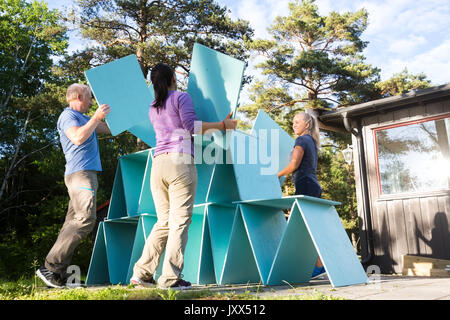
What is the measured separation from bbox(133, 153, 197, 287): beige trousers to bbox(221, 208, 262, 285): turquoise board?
26.9 inches

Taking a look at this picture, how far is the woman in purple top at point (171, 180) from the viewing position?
278cm

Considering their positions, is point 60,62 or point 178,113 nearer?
point 178,113

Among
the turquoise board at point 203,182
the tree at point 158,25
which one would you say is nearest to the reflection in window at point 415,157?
the turquoise board at point 203,182

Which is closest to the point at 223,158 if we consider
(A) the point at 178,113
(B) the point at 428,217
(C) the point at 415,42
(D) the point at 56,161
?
(A) the point at 178,113

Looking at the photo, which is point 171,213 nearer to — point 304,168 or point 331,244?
point 331,244

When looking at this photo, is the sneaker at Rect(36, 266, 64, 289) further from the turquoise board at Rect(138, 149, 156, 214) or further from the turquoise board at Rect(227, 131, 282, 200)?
the turquoise board at Rect(227, 131, 282, 200)

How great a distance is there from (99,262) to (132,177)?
109 centimetres

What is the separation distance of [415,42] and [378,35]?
10862 mm

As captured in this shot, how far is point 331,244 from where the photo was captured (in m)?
3.05

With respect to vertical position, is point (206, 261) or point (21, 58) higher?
point (21, 58)

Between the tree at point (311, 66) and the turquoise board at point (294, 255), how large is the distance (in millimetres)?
12231

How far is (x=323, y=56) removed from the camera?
16.2 metres

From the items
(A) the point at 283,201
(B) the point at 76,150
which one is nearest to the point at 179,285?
(A) the point at 283,201

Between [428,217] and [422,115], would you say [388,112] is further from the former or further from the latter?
[428,217]
